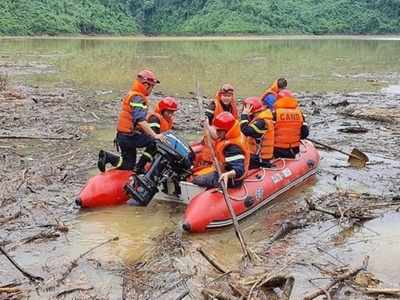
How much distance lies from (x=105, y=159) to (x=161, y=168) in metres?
1.08

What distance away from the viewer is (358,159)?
1019 cm

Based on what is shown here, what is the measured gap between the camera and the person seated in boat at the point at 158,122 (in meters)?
8.09

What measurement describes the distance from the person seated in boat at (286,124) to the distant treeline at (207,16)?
63022 millimetres

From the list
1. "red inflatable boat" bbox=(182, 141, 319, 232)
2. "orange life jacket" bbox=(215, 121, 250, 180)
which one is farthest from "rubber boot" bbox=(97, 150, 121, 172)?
"orange life jacket" bbox=(215, 121, 250, 180)

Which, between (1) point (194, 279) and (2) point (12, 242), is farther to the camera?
(2) point (12, 242)

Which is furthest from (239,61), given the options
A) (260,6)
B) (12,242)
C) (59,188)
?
(260,6)

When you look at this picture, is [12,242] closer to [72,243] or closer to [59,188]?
[72,243]

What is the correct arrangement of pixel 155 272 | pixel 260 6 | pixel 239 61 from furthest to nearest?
1. pixel 260 6
2. pixel 239 61
3. pixel 155 272

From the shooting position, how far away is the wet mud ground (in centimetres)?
554

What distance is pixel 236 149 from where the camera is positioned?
727 cm

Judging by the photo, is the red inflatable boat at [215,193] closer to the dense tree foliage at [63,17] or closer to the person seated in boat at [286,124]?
the person seated in boat at [286,124]

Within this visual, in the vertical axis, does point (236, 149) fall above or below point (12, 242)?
above

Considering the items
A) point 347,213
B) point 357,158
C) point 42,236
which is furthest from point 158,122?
point 357,158

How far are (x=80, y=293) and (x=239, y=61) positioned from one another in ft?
95.4
